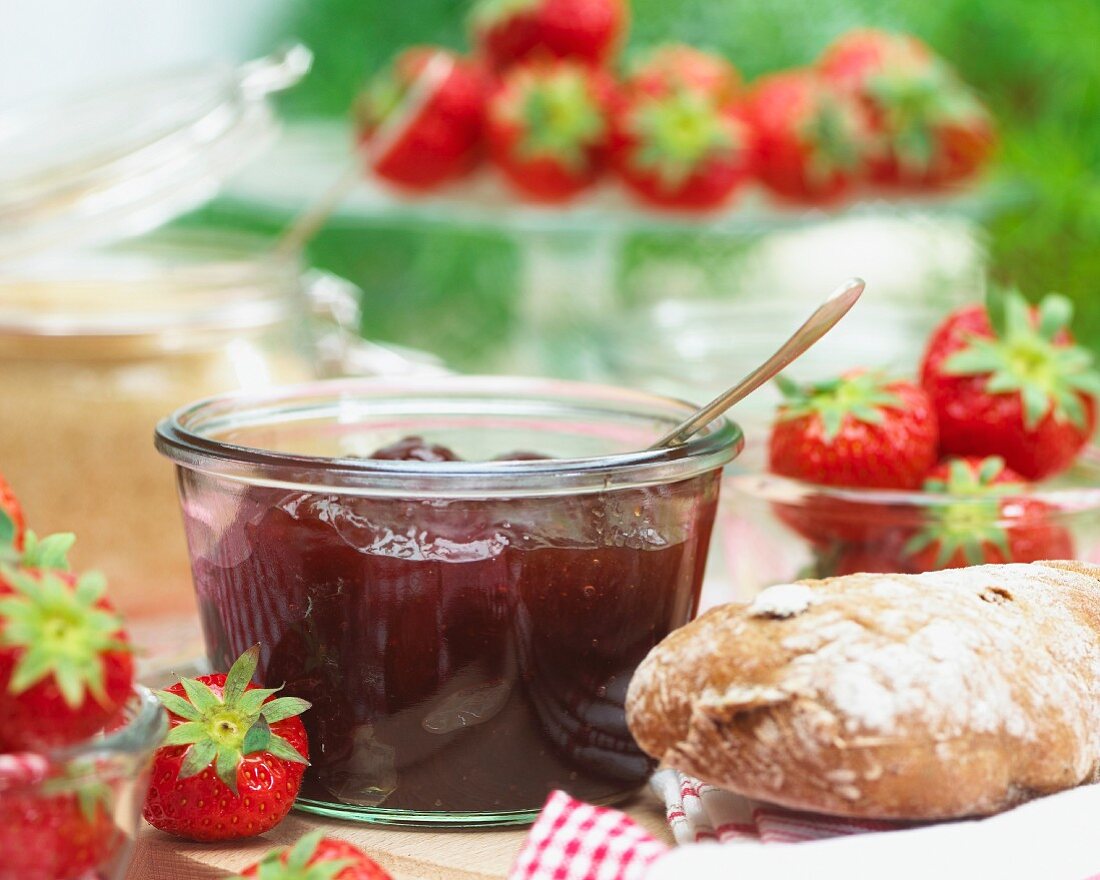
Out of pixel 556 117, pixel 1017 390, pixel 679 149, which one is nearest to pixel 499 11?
pixel 556 117

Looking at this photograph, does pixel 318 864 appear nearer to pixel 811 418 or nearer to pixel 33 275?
pixel 811 418

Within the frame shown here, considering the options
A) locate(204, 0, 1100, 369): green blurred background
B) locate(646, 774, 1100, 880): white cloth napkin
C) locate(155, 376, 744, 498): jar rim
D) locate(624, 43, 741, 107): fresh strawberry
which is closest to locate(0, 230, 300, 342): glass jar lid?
locate(155, 376, 744, 498): jar rim

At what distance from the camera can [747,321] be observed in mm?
1218

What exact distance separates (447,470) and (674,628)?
0.15m

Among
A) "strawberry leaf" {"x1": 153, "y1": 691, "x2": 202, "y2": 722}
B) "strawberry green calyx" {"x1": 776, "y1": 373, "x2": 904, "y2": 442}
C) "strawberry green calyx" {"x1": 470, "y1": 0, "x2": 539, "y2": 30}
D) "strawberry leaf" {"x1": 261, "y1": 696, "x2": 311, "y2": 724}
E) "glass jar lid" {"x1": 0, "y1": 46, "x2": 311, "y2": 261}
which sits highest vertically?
"glass jar lid" {"x1": 0, "y1": 46, "x2": 311, "y2": 261}

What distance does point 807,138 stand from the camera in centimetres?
167

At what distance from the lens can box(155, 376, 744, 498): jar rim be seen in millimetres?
596

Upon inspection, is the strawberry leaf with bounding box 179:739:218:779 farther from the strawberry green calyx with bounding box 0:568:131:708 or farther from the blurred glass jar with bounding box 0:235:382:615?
the blurred glass jar with bounding box 0:235:382:615

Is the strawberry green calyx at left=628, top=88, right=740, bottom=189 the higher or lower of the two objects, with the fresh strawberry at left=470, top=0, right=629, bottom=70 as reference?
lower

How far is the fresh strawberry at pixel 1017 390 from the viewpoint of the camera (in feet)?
2.74

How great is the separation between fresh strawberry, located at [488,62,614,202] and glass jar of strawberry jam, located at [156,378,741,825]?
996mm

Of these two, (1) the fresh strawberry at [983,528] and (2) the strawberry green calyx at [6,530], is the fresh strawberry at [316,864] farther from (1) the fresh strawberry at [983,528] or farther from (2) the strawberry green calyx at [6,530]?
(1) the fresh strawberry at [983,528]

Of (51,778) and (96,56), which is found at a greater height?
(51,778)

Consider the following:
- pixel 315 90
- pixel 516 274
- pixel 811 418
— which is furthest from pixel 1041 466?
pixel 315 90
